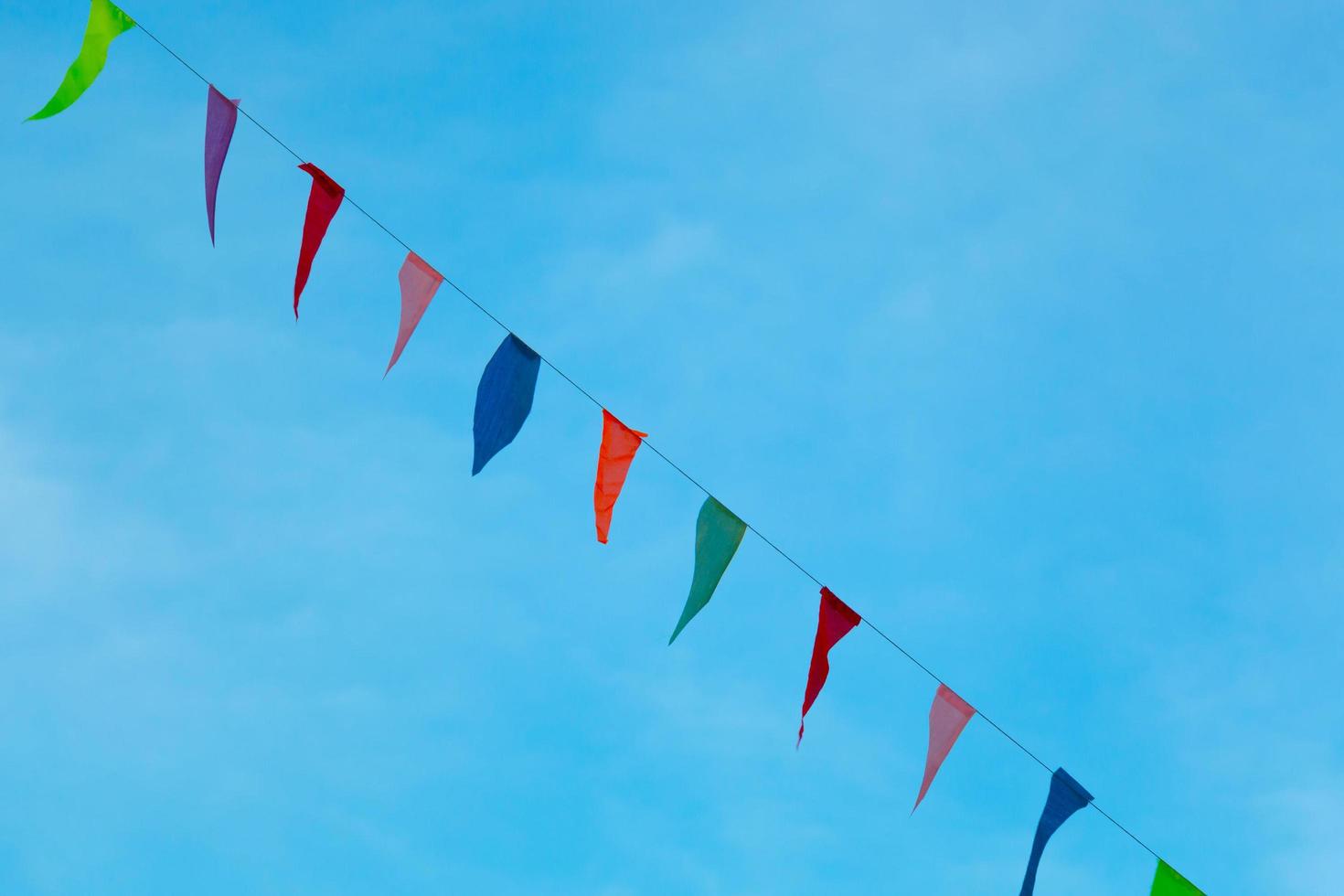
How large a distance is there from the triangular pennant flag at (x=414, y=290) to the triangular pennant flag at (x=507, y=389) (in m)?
0.39

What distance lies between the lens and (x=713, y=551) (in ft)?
23.4

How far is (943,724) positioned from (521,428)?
246cm

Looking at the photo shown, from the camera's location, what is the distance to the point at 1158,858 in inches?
275

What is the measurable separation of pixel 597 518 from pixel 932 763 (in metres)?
2.01

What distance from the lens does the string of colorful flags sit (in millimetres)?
6676

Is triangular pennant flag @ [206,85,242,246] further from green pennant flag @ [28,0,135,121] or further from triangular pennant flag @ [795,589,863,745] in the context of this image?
triangular pennant flag @ [795,589,863,745]

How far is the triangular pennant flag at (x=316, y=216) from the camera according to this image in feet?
22.3

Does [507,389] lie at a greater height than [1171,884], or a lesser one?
greater

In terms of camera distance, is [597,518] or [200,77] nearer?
[200,77]

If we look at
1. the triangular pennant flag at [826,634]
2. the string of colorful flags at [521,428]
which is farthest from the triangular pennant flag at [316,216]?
the triangular pennant flag at [826,634]

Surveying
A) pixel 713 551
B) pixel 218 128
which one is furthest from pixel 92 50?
pixel 713 551

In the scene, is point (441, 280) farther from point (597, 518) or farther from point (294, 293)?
point (597, 518)

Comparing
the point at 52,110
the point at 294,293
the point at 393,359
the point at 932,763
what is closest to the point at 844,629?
the point at 932,763

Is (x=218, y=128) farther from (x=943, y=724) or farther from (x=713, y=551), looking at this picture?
(x=943, y=724)
